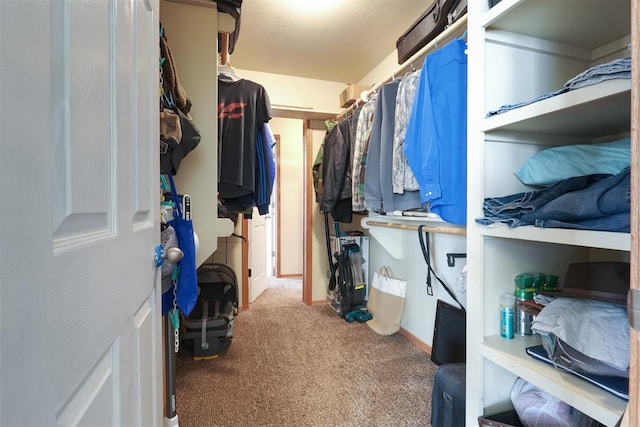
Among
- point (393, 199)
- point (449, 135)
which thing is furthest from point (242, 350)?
point (449, 135)

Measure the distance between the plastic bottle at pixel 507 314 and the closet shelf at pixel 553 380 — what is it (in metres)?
0.02

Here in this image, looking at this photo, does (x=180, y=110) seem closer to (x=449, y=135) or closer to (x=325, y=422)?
(x=449, y=135)

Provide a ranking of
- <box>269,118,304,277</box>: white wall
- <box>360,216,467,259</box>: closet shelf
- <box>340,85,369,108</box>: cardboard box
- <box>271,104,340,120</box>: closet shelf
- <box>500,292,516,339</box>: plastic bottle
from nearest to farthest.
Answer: <box>500,292,516,339</box>: plastic bottle, <box>360,216,467,259</box>: closet shelf, <box>340,85,369,108</box>: cardboard box, <box>271,104,340,120</box>: closet shelf, <box>269,118,304,277</box>: white wall

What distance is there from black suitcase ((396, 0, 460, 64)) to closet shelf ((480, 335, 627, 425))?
1.47 meters

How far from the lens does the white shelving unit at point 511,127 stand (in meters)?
0.85

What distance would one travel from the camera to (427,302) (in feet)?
7.19

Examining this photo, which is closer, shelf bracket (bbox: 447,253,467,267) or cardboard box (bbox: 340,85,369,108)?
shelf bracket (bbox: 447,253,467,267)

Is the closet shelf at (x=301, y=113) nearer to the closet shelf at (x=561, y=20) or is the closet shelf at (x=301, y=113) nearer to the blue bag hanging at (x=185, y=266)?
the blue bag hanging at (x=185, y=266)

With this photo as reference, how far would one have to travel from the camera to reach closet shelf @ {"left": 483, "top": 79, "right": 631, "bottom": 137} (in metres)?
0.63

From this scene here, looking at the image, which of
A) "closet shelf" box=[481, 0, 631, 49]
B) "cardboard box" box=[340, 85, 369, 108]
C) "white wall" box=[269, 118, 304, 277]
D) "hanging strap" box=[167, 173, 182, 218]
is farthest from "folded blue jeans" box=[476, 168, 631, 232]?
"white wall" box=[269, 118, 304, 277]

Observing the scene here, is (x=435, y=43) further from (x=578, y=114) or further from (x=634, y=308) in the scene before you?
(x=634, y=308)

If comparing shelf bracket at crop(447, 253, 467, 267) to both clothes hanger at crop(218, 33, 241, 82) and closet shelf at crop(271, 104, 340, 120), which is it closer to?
clothes hanger at crop(218, 33, 241, 82)

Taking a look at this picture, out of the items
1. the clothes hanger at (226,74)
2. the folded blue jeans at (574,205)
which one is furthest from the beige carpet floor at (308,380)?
the clothes hanger at (226,74)

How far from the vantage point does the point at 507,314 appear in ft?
3.06
